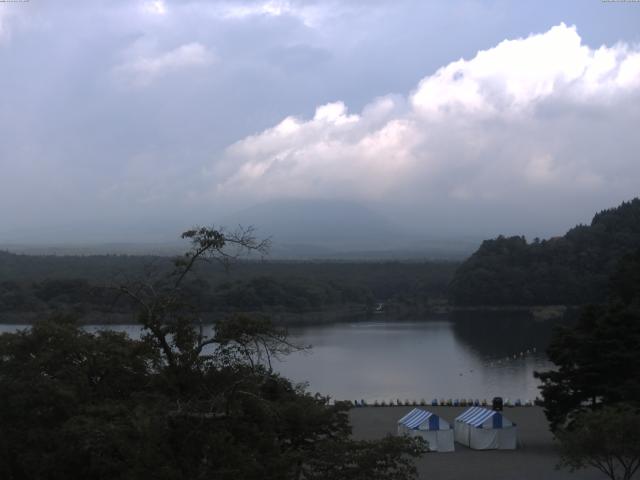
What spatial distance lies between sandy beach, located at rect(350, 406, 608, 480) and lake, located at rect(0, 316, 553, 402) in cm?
491

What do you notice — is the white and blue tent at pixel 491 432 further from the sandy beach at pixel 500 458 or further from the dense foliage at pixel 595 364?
the dense foliage at pixel 595 364

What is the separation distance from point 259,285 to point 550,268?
58.8ft

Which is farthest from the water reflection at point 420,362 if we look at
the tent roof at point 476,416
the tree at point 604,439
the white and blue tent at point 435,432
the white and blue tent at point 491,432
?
the tree at point 604,439

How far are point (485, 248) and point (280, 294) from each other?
16.0 m

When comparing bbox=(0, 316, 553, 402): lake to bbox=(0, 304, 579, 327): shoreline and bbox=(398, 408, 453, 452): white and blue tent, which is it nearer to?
bbox=(0, 304, 579, 327): shoreline

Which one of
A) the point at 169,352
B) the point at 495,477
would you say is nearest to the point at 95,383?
the point at 169,352

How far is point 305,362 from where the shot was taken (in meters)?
26.5

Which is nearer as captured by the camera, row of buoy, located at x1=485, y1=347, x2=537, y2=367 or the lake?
the lake

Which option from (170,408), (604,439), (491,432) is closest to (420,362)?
(491,432)

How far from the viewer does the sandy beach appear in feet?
35.0

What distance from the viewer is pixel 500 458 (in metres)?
11.8

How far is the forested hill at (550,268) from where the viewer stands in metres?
49.0

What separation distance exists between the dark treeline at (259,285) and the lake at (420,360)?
5374 millimetres

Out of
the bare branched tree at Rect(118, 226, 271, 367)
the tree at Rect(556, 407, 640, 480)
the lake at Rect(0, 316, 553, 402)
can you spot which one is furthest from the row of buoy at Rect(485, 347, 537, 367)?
the bare branched tree at Rect(118, 226, 271, 367)
